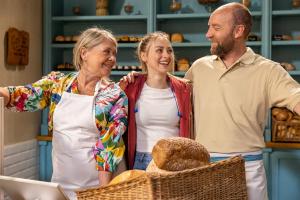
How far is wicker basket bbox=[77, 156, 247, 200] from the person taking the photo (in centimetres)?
109

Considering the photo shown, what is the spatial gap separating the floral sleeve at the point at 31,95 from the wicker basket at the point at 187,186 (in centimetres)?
84

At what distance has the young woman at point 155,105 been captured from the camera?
2.10m

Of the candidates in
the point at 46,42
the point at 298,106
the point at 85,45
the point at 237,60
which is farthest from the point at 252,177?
the point at 46,42

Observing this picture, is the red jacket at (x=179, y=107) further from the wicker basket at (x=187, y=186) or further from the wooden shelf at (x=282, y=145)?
the wooden shelf at (x=282, y=145)

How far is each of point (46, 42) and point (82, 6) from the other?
0.60 m

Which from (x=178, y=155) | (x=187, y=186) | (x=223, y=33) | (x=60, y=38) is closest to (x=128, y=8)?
(x=60, y=38)

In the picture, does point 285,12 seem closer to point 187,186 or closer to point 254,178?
point 254,178

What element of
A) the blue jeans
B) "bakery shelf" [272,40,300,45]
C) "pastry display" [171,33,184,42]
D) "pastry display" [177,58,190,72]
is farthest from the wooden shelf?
the blue jeans

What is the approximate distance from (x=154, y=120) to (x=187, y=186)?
1.00m

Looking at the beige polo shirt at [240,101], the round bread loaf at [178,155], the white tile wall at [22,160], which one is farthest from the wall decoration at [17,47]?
the round bread loaf at [178,155]

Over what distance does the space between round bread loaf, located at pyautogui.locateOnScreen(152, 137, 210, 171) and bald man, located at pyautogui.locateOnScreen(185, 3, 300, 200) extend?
93cm

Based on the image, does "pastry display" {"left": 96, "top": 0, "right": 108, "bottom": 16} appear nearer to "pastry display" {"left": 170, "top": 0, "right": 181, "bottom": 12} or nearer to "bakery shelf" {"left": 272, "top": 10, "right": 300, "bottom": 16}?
"pastry display" {"left": 170, "top": 0, "right": 181, "bottom": 12}

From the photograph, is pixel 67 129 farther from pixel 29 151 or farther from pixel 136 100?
pixel 29 151

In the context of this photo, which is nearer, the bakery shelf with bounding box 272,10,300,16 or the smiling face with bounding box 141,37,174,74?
the smiling face with bounding box 141,37,174,74
